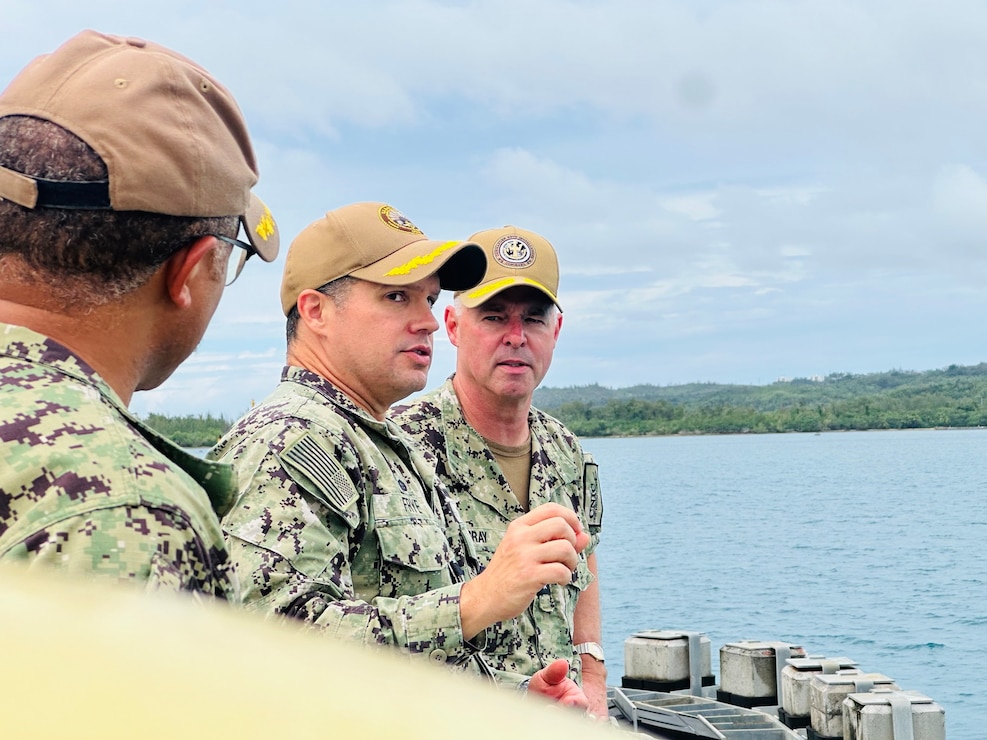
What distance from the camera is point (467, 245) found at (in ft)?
9.91

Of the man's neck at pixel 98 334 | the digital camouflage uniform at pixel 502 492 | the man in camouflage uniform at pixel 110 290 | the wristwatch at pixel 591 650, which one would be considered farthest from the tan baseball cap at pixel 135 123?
the wristwatch at pixel 591 650

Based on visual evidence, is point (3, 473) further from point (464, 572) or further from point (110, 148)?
point (464, 572)

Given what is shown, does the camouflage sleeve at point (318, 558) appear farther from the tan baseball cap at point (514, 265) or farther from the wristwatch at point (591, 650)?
the wristwatch at point (591, 650)

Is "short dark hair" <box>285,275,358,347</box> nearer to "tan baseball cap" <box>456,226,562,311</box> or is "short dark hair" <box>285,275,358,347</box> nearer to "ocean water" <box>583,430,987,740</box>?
"tan baseball cap" <box>456,226,562,311</box>

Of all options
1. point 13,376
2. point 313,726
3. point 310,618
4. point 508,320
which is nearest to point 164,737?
point 313,726

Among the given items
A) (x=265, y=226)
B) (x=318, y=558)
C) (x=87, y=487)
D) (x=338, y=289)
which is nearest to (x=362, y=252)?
(x=338, y=289)

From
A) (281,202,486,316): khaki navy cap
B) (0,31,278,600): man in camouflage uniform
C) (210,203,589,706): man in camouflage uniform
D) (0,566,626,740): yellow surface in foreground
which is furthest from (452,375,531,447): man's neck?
(0,566,626,740): yellow surface in foreground

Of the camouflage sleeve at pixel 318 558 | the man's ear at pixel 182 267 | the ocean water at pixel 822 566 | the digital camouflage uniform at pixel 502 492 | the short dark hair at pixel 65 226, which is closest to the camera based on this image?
the short dark hair at pixel 65 226

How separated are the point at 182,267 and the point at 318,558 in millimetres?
1109

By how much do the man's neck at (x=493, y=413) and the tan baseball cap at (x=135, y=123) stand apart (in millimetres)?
2907

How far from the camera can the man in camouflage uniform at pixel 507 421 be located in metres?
4.20

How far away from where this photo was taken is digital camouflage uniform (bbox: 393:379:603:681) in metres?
4.02

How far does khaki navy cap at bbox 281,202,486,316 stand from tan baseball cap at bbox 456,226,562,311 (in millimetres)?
1219

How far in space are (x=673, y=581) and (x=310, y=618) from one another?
42.2 metres
